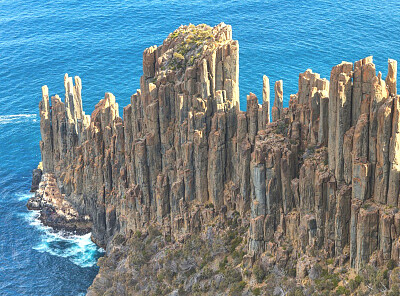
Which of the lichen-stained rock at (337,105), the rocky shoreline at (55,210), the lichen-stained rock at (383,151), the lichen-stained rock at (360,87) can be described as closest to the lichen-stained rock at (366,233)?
the lichen-stained rock at (383,151)

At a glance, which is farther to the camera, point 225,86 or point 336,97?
point 225,86

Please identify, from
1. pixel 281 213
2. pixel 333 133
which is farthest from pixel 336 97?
pixel 281 213

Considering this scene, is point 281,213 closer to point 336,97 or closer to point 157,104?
point 336,97

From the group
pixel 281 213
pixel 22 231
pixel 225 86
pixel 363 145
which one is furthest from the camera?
A: pixel 22 231

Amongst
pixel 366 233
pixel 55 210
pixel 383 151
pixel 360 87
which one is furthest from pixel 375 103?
pixel 55 210

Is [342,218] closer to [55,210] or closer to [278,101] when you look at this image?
[278,101]

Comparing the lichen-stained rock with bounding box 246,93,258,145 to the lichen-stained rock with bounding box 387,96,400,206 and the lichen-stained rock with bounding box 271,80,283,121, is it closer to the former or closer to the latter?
the lichen-stained rock with bounding box 271,80,283,121

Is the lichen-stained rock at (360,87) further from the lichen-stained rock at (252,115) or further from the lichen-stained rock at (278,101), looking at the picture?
the lichen-stained rock at (252,115)

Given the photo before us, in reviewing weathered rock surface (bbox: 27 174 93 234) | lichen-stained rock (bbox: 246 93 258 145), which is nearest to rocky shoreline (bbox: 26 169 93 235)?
weathered rock surface (bbox: 27 174 93 234)
